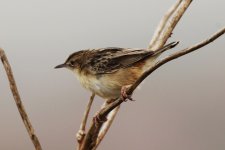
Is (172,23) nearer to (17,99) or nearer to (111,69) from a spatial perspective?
(17,99)

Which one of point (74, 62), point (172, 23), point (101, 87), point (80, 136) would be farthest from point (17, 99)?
point (74, 62)

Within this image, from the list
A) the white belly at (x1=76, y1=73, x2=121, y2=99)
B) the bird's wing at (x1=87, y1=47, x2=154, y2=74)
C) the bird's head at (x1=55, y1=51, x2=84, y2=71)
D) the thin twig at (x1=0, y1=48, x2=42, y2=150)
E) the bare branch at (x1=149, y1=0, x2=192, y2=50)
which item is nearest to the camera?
the thin twig at (x1=0, y1=48, x2=42, y2=150)

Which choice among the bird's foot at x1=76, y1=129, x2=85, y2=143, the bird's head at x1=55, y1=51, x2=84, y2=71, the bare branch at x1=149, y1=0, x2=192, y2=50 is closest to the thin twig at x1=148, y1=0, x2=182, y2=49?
the bare branch at x1=149, y1=0, x2=192, y2=50

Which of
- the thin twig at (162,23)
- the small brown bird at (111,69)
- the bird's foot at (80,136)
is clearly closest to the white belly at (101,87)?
the small brown bird at (111,69)

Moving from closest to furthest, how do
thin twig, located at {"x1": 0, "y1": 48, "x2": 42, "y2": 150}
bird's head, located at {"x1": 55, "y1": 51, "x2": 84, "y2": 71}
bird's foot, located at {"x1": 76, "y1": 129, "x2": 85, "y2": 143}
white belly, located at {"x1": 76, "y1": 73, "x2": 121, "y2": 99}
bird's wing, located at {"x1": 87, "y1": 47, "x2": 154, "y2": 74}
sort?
1. thin twig, located at {"x1": 0, "y1": 48, "x2": 42, "y2": 150}
2. bird's foot, located at {"x1": 76, "y1": 129, "x2": 85, "y2": 143}
3. white belly, located at {"x1": 76, "y1": 73, "x2": 121, "y2": 99}
4. bird's wing, located at {"x1": 87, "y1": 47, "x2": 154, "y2": 74}
5. bird's head, located at {"x1": 55, "y1": 51, "x2": 84, "y2": 71}

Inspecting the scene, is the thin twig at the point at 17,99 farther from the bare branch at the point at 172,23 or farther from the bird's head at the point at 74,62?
the bird's head at the point at 74,62

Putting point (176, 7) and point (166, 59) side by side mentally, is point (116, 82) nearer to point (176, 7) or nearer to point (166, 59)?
point (176, 7)

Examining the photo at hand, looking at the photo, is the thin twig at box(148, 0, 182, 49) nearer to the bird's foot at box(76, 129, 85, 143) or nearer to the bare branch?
the bare branch

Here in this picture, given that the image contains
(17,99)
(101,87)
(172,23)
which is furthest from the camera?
(101,87)
